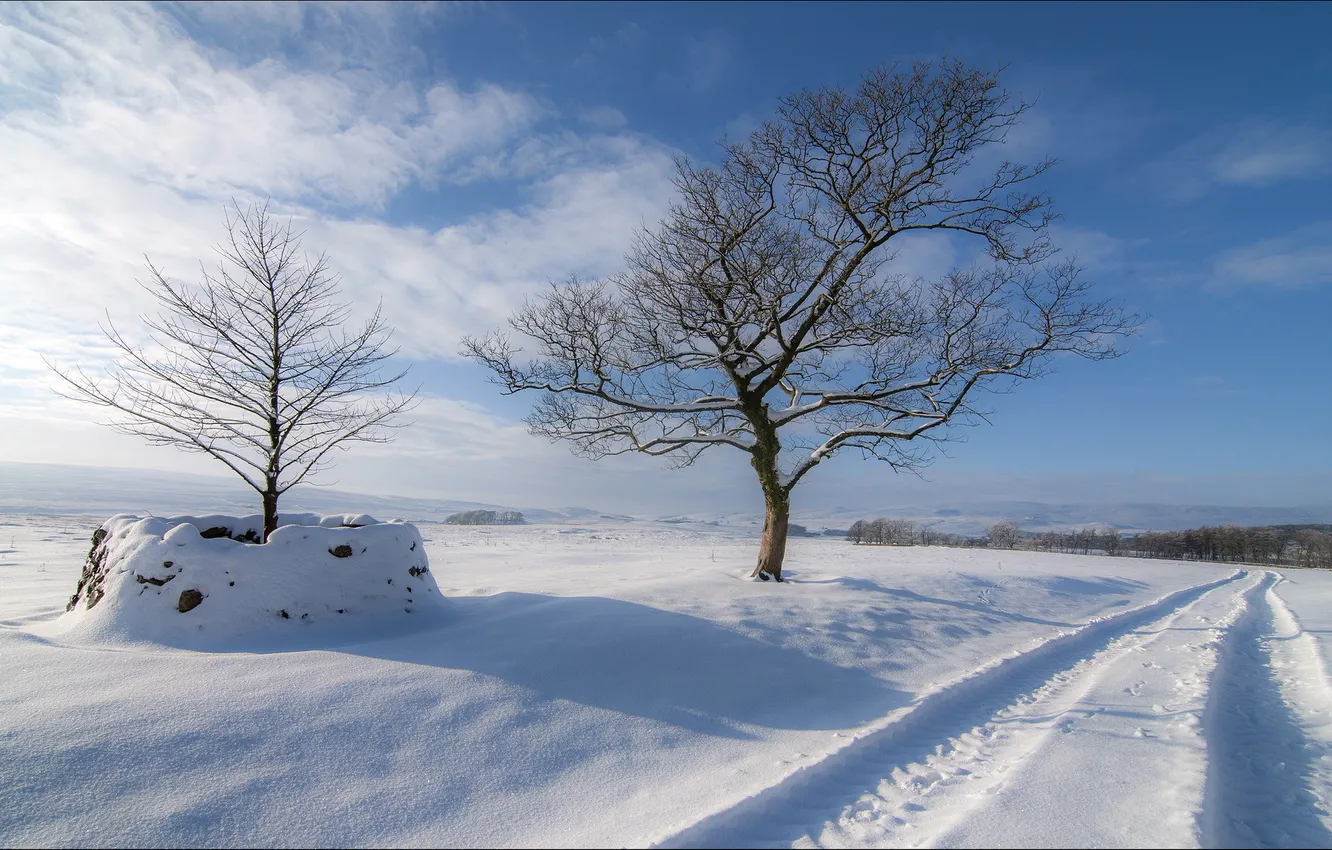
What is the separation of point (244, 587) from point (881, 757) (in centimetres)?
666

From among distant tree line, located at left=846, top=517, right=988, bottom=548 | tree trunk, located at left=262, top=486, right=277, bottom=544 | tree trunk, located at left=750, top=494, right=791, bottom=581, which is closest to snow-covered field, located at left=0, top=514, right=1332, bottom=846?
tree trunk, located at left=262, top=486, right=277, bottom=544

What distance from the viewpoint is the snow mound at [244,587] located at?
20.0 feet

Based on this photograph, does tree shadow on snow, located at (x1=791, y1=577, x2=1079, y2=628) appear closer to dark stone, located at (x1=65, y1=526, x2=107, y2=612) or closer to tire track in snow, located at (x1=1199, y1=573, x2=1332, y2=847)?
tire track in snow, located at (x1=1199, y1=573, x2=1332, y2=847)

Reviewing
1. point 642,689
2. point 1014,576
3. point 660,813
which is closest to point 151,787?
point 660,813

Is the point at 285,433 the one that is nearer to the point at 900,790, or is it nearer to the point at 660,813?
the point at 660,813

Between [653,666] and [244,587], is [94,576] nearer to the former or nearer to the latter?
[244,587]

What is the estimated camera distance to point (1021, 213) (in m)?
10.7

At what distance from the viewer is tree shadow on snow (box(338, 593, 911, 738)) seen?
5398 millimetres

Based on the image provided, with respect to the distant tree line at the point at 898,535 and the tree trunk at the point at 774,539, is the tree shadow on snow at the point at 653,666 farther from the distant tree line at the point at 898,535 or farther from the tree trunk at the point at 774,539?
the distant tree line at the point at 898,535

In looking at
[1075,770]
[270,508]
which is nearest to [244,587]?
[270,508]

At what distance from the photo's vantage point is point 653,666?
6117 millimetres

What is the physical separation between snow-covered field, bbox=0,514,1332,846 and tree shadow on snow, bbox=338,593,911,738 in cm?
3

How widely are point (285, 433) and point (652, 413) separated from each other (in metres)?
6.56

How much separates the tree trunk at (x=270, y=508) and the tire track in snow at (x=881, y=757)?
278 inches
